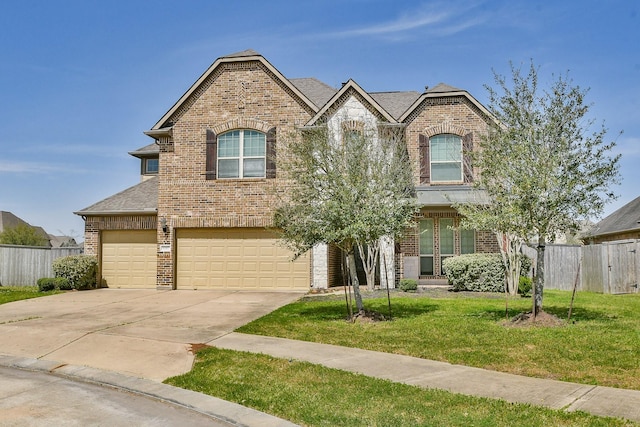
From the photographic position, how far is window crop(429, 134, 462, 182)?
21031 mm

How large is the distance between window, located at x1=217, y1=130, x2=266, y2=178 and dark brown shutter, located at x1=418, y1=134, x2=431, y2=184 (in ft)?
18.7

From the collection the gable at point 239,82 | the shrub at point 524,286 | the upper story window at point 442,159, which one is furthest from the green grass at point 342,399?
the gable at point 239,82

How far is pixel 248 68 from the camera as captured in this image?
69.3ft

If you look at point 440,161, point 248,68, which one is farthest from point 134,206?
point 440,161

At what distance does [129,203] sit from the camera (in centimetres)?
2248

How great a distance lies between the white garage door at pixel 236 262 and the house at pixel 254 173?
0.04 m

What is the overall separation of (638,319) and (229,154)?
45.8 ft

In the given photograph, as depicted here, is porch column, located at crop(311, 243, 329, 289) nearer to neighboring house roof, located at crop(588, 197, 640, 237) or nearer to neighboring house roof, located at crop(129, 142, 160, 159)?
neighboring house roof, located at crop(129, 142, 160, 159)

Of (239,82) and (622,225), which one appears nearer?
(239,82)

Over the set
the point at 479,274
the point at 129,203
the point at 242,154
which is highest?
the point at 242,154

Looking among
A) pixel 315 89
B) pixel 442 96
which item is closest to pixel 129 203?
pixel 315 89

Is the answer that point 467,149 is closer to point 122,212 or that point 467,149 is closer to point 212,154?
point 212,154

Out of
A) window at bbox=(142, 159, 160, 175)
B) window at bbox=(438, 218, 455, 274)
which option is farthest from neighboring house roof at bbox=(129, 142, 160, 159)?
window at bbox=(438, 218, 455, 274)

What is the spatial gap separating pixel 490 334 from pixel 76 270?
15834mm
